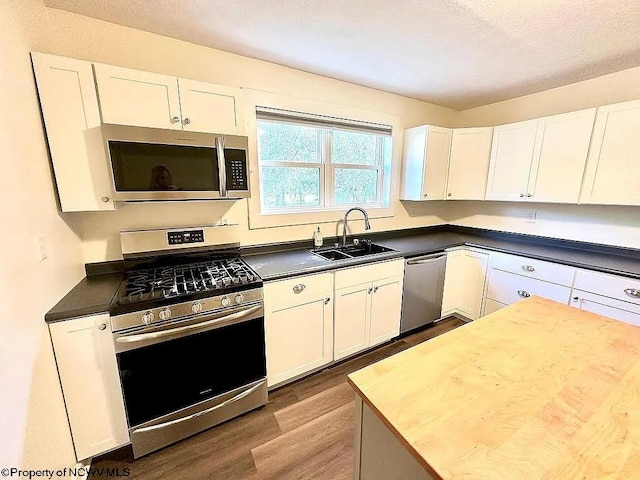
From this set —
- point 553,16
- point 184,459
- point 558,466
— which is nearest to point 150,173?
point 184,459

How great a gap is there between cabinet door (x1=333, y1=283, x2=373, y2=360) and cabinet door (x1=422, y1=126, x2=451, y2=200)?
1375mm

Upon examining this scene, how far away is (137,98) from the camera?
1492mm

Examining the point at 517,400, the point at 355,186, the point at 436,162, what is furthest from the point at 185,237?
the point at 436,162

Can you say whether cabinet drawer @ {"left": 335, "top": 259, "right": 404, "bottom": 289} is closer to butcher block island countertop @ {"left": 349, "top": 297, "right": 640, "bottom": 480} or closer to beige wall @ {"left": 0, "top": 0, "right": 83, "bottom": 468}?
butcher block island countertop @ {"left": 349, "top": 297, "right": 640, "bottom": 480}

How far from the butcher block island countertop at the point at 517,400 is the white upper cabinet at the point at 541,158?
1.63 metres

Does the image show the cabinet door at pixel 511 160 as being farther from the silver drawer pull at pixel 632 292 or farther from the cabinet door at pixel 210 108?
the cabinet door at pixel 210 108

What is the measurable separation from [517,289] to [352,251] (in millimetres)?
1483

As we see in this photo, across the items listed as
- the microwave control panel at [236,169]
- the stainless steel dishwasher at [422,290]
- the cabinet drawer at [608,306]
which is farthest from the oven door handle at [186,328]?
the cabinet drawer at [608,306]

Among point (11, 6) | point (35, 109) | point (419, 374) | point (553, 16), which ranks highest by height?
point (553, 16)

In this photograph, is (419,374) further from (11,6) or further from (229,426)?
(11,6)

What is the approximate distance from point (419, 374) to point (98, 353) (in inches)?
58.4

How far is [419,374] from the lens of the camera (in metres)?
0.87

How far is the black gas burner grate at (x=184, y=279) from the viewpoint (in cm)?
144

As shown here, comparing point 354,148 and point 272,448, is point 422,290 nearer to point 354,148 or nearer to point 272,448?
point 354,148
